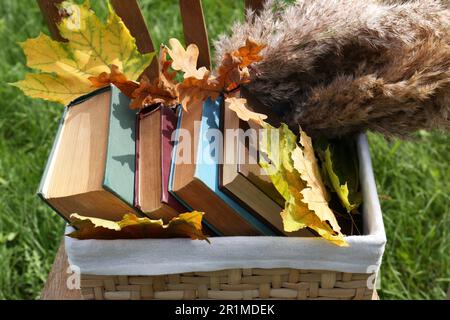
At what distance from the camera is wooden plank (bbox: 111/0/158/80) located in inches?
38.6

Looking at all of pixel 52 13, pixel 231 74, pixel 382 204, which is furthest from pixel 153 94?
pixel 382 204

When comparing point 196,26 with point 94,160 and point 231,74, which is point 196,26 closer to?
point 231,74

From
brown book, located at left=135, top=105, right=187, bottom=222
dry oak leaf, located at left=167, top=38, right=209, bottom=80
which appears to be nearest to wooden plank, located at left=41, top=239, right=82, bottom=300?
brown book, located at left=135, top=105, right=187, bottom=222

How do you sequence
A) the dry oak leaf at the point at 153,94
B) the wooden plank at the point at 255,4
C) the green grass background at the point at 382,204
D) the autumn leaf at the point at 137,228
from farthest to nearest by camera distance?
1. the green grass background at the point at 382,204
2. the wooden plank at the point at 255,4
3. the dry oak leaf at the point at 153,94
4. the autumn leaf at the point at 137,228

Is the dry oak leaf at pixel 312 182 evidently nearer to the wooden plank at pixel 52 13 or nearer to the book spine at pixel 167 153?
the book spine at pixel 167 153

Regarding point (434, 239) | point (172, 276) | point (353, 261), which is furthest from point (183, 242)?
point (434, 239)

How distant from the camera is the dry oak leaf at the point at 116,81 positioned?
0.89m

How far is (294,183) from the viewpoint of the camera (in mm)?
830

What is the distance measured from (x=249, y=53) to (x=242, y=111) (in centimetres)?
7

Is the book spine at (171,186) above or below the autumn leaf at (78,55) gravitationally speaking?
below

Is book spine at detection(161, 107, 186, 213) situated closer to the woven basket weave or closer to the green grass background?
the woven basket weave

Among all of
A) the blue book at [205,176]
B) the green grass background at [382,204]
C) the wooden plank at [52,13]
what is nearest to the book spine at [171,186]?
the blue book at [205,176]

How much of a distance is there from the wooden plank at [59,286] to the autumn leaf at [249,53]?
44cm

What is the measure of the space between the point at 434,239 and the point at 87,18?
96 centimetres
